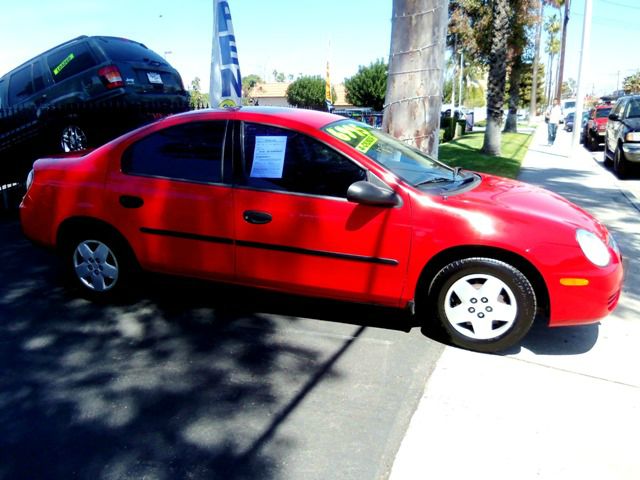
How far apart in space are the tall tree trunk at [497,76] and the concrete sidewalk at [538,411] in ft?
41.5

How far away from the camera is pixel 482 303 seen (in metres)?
3.70

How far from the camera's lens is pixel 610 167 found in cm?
1434

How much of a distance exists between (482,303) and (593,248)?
2.56 feet

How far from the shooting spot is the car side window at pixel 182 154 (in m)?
4.16

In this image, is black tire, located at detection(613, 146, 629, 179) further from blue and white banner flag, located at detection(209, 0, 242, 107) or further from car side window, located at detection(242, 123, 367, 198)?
car side window, located at detection(242, 123, 367, 198)

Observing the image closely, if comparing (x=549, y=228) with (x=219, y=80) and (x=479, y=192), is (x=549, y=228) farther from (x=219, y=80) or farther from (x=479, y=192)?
(x=219, y=80)

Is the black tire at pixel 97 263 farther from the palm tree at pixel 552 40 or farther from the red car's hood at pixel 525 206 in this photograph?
the palm tree at pixel 552 40

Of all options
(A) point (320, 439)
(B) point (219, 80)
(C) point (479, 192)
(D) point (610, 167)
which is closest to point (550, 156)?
(D) point (610, 167)

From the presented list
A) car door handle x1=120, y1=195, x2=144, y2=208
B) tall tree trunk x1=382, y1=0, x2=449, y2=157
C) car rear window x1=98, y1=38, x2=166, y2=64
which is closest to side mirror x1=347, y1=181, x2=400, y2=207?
car door handle x1=120, y1=195, x2=144, y2=208

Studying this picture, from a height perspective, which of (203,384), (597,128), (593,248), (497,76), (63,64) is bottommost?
(203,384)

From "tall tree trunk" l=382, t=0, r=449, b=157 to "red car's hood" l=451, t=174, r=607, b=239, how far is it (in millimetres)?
2059

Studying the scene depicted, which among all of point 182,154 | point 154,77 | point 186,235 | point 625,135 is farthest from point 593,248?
point 625,135

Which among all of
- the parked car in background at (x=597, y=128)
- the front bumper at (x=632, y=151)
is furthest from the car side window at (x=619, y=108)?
the parked car in background at (x=597, y=128)

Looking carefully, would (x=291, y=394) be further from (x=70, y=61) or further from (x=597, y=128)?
(x=597, y=128)
